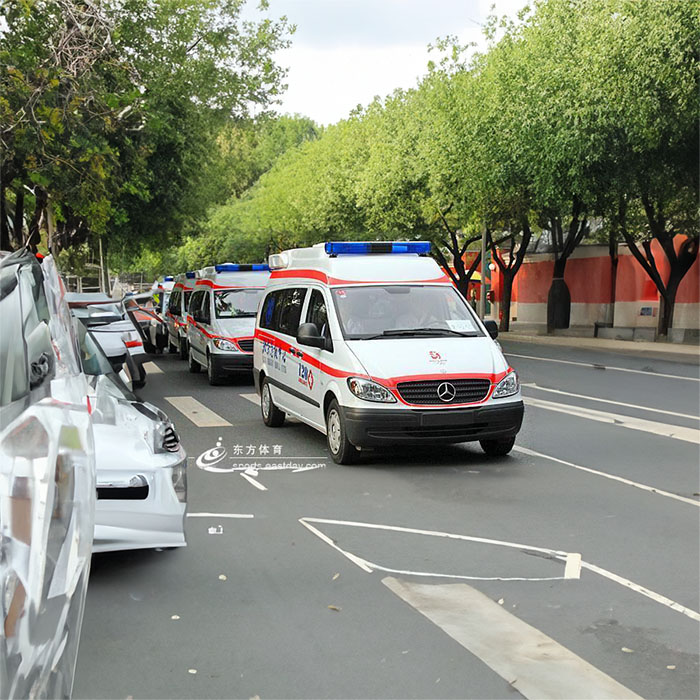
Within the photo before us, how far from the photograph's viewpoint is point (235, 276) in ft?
A: 62.1

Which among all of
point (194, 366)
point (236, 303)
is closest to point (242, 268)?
point (236, 303)

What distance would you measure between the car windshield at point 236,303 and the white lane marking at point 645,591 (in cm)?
1287

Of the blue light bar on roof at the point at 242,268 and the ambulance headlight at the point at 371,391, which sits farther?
the blue light bar on roof at the point at 242,268

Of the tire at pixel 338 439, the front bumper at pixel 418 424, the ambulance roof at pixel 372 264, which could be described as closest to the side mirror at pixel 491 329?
the ambulance roof at pixel 372 264

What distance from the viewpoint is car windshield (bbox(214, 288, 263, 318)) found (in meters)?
18.2

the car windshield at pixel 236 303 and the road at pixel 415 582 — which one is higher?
the car windshield at pixel 236 303

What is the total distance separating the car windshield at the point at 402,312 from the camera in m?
10.1

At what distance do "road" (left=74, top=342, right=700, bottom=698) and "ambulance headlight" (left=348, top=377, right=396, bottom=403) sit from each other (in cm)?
70

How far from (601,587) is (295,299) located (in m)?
6.78

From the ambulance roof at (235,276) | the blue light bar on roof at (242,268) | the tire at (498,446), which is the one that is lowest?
the tire at (498,446)

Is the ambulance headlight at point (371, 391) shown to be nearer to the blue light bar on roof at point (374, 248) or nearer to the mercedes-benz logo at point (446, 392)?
the mercedes-benz logo at point (446, 392)

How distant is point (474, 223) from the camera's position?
3891 centimetres

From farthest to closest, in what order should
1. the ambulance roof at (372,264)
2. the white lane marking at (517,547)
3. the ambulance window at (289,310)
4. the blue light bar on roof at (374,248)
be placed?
1. the ambulance window at (289,310)
2. the blue light bar on roof at (374,248)
3. the ambulance roof at (372,264)
4. the white lane marking at (517,547)

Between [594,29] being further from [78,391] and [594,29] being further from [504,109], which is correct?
[78,391]
